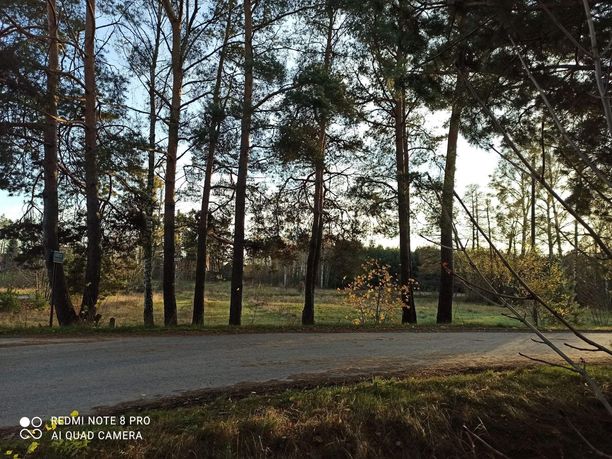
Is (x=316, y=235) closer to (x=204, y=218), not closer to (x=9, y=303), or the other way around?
(x=204, y=218)

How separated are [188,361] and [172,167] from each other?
9.60 metres

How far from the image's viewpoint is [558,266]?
19.3 meters

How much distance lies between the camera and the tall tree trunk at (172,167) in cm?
1519

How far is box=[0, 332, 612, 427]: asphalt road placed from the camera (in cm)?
543

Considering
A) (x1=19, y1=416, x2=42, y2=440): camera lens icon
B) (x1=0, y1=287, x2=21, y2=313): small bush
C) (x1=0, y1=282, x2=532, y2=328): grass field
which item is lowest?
(x1=0, y1=282, x2=532, y2=328): grass field

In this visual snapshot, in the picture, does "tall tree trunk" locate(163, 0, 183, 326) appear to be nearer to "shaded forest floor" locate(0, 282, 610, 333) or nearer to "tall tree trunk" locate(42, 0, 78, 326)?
"shaded forest floor" locate(0, 282, 610, 333)

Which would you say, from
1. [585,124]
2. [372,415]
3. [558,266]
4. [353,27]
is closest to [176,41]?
[353,27]

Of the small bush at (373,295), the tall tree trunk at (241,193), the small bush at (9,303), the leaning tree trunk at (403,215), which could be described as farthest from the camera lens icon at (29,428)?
the small bush at (9,303)

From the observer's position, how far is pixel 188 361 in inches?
294

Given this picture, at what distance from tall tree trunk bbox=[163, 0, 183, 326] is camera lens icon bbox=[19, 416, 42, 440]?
10.6 metres

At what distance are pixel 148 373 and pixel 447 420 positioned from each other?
13.3ft

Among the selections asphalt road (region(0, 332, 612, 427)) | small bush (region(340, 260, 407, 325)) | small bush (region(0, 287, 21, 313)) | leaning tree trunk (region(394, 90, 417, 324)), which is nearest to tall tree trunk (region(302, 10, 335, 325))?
small bush (region(340, 260, 407, 325))

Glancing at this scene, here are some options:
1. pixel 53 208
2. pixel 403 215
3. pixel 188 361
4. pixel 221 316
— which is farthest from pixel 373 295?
pixel 53 208

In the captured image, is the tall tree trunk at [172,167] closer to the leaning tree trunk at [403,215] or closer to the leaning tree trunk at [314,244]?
the leaning tree trunk at [314,244]
